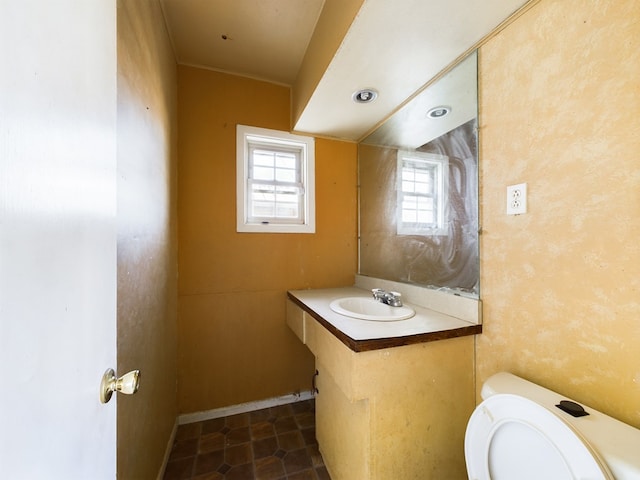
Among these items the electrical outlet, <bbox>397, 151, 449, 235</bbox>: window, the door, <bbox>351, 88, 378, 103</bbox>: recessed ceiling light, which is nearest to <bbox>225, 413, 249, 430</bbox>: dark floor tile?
the door

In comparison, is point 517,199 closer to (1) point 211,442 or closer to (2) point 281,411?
(2) point 281,411

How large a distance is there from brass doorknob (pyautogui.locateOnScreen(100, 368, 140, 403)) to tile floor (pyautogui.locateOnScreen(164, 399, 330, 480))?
4.13 feet

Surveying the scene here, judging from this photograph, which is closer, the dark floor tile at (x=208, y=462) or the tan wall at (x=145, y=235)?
the tan wall at (x=145, y=235)

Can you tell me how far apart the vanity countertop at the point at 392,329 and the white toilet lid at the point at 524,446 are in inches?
11.9

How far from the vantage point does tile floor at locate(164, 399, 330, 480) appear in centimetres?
143

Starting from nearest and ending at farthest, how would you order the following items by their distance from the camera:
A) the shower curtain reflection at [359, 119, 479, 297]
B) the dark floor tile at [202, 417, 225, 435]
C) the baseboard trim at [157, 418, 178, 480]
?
the shower curtain reflection at [359, 119, 479, 297] → the baseboard trim at [157, 418, 178, 480] → the dark floor tile at [202, 417, 225, 435]

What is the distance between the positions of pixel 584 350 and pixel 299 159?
198cm

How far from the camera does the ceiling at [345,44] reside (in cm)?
106

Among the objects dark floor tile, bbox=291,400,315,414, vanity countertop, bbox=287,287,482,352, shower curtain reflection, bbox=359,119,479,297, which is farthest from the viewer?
dark floor tile, bbox=291,400,315,414

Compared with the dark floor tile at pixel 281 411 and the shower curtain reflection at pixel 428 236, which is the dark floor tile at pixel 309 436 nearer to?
the dark floor tile at pixel 281 411

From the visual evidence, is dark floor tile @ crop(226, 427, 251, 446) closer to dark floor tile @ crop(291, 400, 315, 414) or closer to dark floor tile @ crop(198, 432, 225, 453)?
dark floor tile @ crop(198, 432, 225, 453)

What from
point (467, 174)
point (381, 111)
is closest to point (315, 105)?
point (381, 111)

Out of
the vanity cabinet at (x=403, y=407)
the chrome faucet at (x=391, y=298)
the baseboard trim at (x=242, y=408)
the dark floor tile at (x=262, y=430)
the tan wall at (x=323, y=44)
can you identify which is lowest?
the dark floor tile at (x=262, y=430)

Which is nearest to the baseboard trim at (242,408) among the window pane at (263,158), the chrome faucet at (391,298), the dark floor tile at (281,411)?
the dark floor tile at (281,411)
